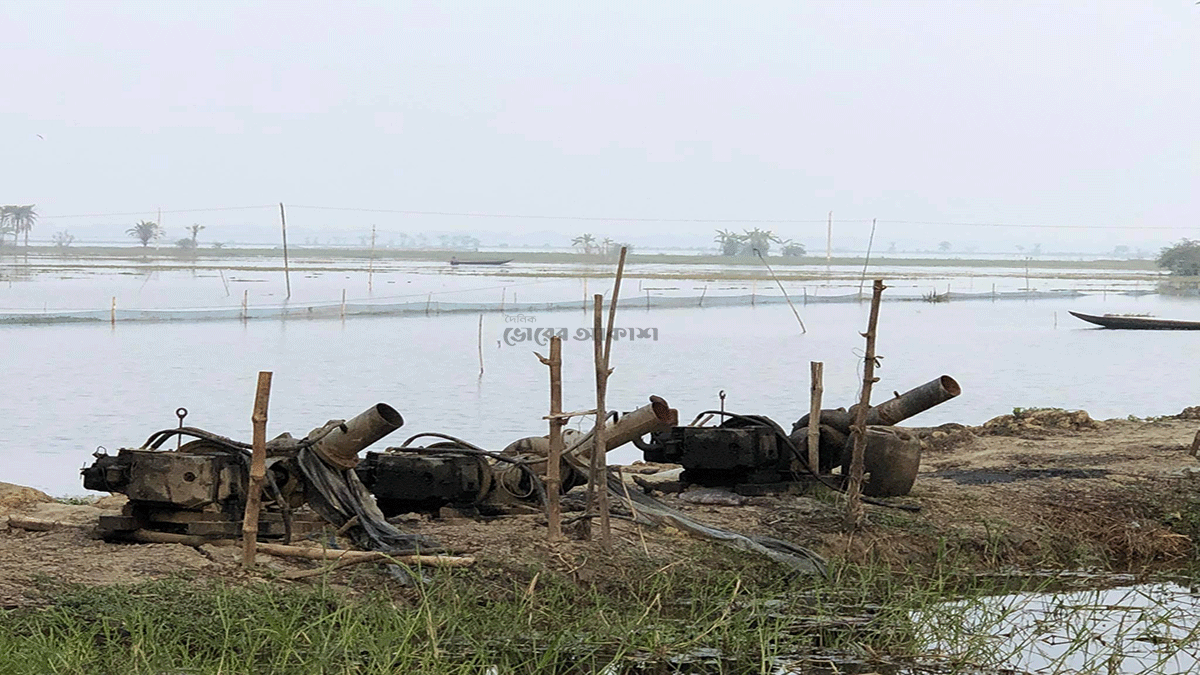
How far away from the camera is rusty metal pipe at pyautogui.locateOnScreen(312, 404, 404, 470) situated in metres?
7.63

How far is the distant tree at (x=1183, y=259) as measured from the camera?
7093 centimetres

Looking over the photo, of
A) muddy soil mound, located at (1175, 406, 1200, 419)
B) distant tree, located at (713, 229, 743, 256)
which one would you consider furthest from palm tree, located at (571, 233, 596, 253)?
muddy soil mound, located at (1175, 406, 1200, 419)

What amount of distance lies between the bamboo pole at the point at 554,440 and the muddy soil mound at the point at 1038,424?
7225 millimetres

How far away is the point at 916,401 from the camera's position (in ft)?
31.7

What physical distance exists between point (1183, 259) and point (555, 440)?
232 ft

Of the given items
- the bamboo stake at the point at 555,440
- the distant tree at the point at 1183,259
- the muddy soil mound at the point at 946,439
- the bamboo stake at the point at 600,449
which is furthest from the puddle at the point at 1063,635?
the distant tree at the point at 1183,259

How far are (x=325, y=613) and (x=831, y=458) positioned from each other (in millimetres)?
4556

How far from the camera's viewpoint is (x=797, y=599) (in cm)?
728

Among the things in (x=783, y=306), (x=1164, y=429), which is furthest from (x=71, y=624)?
(x=783, y=306)

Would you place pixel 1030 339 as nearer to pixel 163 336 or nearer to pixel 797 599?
pixel 163 336

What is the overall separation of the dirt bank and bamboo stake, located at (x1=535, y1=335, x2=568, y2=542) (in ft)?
0.40

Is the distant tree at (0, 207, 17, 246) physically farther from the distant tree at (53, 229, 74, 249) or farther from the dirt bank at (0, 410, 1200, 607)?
the dirt bank at (0, 410, 1200, 607)

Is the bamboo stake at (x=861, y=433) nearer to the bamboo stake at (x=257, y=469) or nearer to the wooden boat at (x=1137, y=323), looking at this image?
the bamboo stake at (x=257, y=469)

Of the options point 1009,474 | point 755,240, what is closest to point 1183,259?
point 755,240
